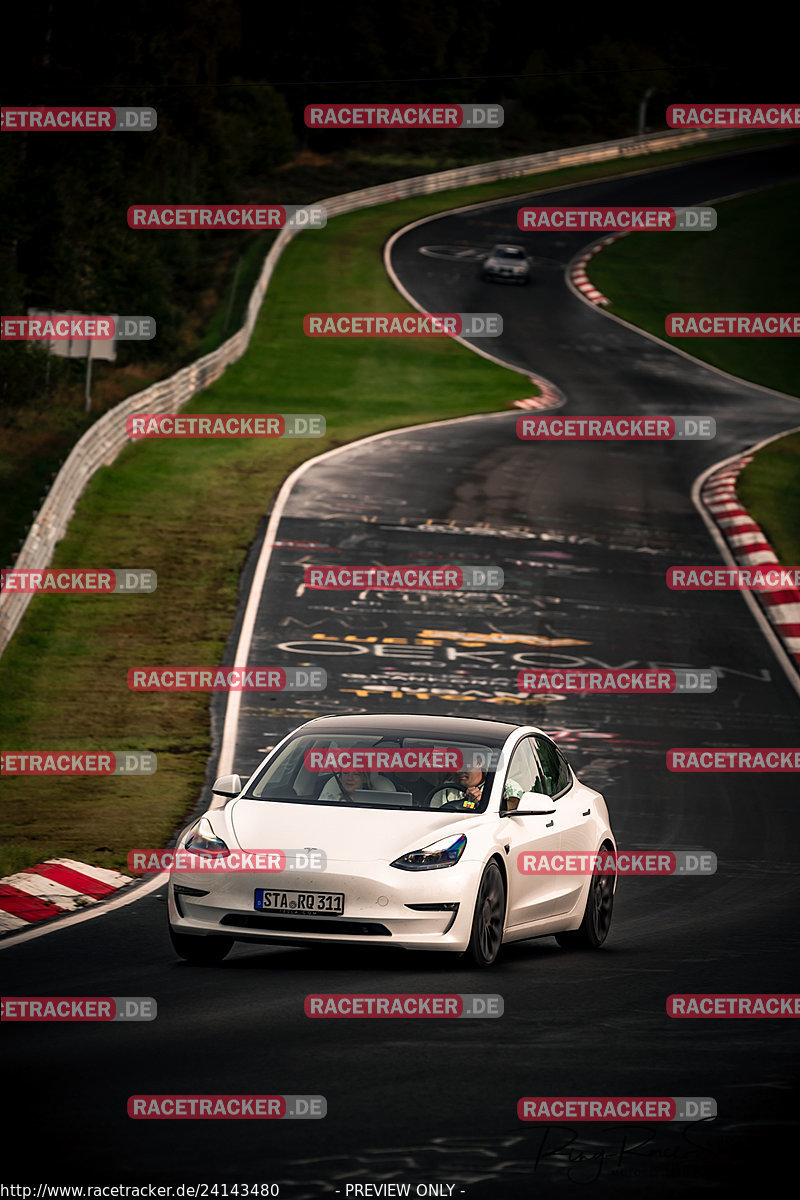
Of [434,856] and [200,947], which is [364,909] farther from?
[200,947]

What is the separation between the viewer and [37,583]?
26.1m

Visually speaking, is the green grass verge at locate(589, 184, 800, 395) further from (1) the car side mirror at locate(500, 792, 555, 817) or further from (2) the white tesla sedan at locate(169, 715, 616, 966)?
(1) the car side mirror at locate(500, 792, 555, 817)

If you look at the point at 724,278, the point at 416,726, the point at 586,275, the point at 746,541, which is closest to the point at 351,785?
the point at 416,726

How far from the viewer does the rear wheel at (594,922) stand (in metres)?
11.6

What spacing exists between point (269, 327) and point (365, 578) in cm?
2922

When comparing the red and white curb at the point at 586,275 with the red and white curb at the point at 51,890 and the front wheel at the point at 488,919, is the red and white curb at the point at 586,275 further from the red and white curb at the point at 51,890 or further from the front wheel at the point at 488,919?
the front wheel at the point at 488,919

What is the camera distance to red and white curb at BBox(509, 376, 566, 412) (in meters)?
45.5

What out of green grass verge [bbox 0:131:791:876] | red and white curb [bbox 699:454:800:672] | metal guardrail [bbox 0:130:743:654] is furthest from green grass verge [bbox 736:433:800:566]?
metal guardrail [bbox 0:130:743:654]

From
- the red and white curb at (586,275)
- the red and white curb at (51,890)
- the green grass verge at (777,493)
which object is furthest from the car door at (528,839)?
the red and white curb at (586,275)

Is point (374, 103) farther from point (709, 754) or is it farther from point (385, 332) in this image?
point (709, 754)

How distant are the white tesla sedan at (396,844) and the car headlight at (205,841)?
1 centimetres

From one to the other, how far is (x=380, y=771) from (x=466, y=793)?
21.3 inches

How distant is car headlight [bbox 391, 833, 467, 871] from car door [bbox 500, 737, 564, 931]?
0.59 m

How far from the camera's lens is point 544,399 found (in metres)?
46.3
